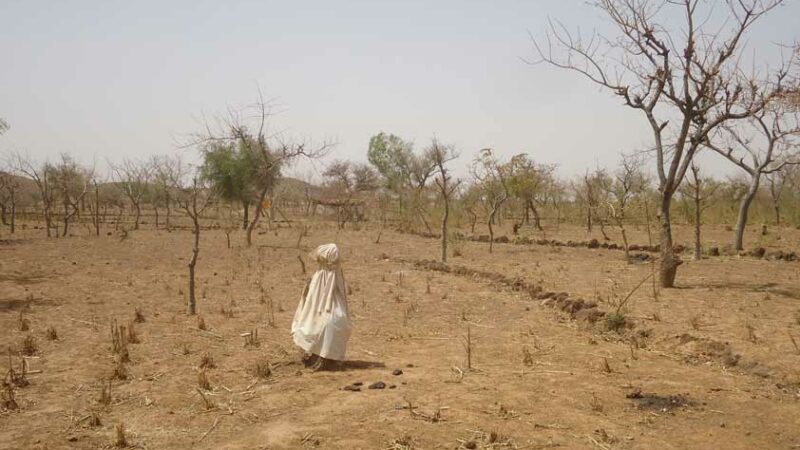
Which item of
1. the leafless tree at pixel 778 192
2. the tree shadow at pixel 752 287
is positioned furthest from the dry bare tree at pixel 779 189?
the tree shadow at pixel 752 287

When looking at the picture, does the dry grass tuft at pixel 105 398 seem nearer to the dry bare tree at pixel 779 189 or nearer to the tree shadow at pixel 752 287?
the tree shadow at pixel 752 287

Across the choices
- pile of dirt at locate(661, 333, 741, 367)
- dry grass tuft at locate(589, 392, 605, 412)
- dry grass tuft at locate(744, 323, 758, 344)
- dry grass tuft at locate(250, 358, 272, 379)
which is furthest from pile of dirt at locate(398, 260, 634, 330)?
dry grass tuft at locate(250, 358, 272, 379)

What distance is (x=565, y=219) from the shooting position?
37.3 metres

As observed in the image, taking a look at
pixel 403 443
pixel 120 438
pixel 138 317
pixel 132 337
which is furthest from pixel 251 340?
pixel 403 443

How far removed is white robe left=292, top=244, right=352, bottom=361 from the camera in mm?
6703

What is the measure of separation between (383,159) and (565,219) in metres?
23.2

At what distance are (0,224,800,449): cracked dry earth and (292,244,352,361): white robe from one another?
33 cm

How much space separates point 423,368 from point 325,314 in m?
1.32

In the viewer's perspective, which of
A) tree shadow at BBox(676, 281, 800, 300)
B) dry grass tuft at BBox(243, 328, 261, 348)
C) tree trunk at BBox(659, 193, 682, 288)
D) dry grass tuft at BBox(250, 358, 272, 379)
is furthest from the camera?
tree trunk at BBox(659, 193, 682, 288)

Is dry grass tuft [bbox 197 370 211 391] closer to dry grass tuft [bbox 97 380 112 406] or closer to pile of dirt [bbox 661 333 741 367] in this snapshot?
dry grass tuft [bbox 97 380 112 406]

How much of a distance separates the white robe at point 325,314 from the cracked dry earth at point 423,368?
33cm

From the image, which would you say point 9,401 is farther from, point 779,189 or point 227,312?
point 779,189

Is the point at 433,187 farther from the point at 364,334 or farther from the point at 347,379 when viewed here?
the point at 347,379

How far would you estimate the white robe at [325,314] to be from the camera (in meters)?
6.70
